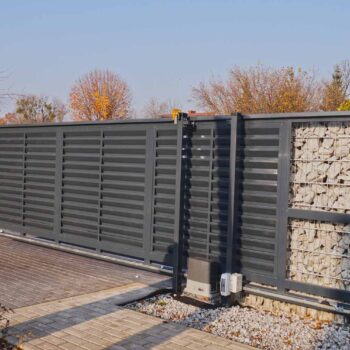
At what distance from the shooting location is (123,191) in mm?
7805

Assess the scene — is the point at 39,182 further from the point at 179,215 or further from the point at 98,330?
the point at 98,330

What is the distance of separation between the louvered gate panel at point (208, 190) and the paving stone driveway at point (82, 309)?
0.96 m

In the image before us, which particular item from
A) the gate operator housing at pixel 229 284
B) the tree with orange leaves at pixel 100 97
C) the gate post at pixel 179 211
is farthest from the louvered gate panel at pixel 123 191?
the tree with orange leaves at pixel 100 97

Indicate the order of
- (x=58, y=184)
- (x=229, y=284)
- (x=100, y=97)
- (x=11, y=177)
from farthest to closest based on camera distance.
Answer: (x=100, y=97) < (x=11, y=177) < (x=58, y=184) < (x=229, y=284)

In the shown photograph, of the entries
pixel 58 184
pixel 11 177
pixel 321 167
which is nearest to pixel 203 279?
pixel 321 167

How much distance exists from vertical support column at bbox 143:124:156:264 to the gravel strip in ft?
4.53

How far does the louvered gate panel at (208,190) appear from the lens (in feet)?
20.5

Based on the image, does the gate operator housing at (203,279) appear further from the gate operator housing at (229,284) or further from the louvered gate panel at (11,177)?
the louvered gate panel at (11,177)

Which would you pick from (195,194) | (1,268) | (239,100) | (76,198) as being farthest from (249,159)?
(239,100)

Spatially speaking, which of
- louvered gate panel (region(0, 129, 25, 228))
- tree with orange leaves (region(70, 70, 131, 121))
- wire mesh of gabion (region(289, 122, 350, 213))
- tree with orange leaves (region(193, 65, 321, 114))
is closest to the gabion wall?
wire mesh of gabion (region(289, 122, 350, 213))

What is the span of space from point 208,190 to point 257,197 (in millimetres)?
748

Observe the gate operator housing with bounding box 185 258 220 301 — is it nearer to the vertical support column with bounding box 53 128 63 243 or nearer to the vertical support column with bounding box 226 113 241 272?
the vertical support column with bounding box 226 113 241 272

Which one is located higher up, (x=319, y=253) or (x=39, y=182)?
(x=39, y=182)

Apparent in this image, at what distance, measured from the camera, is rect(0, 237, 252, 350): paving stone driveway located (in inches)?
177
